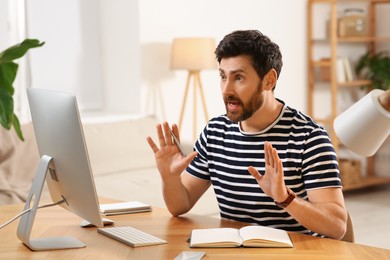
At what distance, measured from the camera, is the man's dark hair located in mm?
2326

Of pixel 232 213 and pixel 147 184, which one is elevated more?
pixel 232 213

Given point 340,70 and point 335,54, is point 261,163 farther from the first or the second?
point 340,70

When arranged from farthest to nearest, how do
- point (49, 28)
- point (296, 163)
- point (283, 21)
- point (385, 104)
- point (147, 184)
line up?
point (283, 21) < point (49, 28) < point (147, 184) < point (296, 163) < point (385, 104)

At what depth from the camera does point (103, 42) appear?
5355mm

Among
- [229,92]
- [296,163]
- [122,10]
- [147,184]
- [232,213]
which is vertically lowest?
[147,184]

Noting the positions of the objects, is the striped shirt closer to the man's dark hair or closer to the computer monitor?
the man's dark hair

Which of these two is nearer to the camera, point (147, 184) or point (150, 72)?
point (147, 184)

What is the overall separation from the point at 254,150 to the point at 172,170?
28 cm

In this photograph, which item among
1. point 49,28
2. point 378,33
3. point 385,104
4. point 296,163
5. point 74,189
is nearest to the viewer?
point 385,104

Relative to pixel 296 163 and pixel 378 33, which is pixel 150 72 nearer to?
pixel 378 33

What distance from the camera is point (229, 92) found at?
7.64 ft

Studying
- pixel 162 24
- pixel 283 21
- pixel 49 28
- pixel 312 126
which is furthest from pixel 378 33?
pixel 312 126

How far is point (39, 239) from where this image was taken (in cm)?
203

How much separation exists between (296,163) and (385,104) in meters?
0.89
